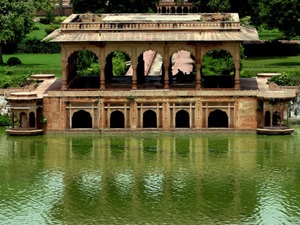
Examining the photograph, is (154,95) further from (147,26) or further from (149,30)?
(147,26)

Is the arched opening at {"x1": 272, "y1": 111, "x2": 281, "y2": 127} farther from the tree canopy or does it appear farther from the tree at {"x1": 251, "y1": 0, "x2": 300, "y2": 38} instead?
the tree canopy

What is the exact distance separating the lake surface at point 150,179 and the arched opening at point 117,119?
80.3 inches

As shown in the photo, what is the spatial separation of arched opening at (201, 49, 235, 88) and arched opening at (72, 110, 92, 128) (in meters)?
7.27

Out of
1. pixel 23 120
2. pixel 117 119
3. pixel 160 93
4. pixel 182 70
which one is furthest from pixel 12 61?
pixel 160 93

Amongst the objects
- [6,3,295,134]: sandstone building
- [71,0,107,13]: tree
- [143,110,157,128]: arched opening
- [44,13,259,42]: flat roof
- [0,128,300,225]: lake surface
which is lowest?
[0,128,300,225]: lake surface

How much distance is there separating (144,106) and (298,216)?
18.1m

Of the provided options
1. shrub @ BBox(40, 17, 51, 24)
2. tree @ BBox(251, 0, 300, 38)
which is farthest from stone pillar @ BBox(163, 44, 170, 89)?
shrub @ BBox(40, 17, 51, 24)

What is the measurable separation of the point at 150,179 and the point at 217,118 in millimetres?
13022

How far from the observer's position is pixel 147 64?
67.9 meters

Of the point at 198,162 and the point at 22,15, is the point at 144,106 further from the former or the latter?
the point at 22,15

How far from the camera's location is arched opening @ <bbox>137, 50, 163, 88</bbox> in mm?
54469

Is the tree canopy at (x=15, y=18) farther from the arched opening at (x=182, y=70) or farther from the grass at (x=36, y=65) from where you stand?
the arched opening at (x=182, y=70)

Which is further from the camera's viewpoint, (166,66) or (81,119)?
(81,119)

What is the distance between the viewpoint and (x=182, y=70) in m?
62.5
